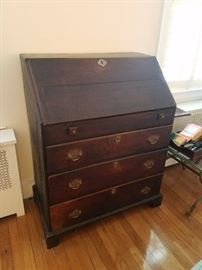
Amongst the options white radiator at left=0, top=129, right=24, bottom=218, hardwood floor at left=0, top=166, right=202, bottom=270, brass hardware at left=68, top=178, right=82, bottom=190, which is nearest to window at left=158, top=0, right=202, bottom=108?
hardwood floor at left=0, top=166, right=202, bottom=270

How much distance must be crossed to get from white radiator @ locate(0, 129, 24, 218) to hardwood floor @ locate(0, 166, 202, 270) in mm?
109

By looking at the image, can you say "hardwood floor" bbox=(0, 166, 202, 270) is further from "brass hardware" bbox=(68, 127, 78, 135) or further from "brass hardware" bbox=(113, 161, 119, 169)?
"brass hardware" bbox=(68, 127, 78, 135)

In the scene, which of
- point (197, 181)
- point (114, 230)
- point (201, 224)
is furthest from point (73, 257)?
point (197, 181)

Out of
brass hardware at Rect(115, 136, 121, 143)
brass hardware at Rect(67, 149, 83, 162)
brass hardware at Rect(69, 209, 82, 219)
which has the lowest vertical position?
brass hardware at Rect(69, 209, 82, 219)

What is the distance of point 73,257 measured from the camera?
4.67 ft

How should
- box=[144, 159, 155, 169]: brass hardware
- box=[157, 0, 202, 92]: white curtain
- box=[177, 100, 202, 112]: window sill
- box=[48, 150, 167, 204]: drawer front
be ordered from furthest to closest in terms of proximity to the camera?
box=[177, 100, 202, 112]: window sill, box=[157, 0, 202, 92]: white curtain, box=[144, 159, 155, 169]: brass hardware, box=[48, 150, 167, 204]: drawer front

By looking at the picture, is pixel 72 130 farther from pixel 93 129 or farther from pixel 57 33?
pixel 57 33

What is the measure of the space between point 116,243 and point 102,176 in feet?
1.63

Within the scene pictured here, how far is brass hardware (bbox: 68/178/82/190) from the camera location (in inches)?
51.8

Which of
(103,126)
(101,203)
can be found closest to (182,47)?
(103,126)

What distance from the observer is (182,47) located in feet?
6.57

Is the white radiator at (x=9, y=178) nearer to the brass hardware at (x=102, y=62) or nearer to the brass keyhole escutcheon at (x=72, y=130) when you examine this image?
the brass keyhole escutcheon at (x=72, y=130)

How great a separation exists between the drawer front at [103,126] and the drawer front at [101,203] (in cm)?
44

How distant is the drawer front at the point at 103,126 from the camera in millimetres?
1123
